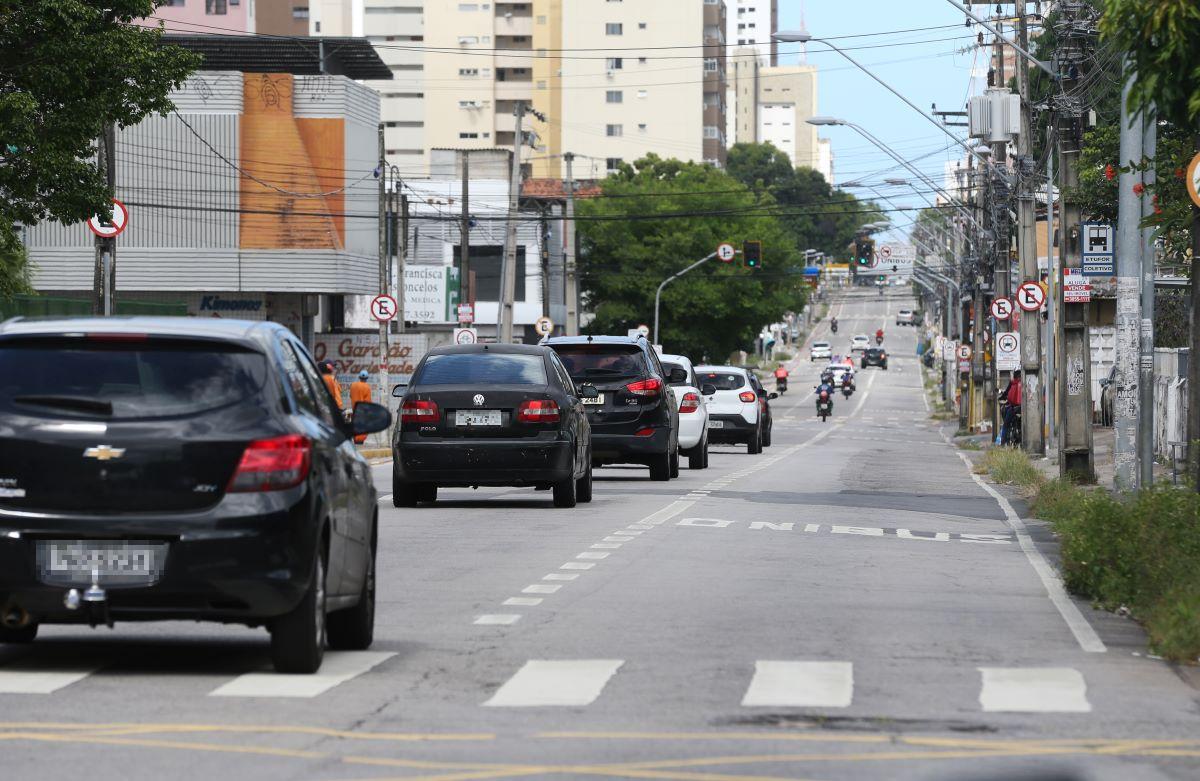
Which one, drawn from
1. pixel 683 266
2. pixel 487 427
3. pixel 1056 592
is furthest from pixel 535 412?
pixel 683 266

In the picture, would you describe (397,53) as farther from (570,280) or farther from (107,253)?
(107,253)

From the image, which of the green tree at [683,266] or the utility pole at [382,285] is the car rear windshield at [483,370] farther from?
the green tree at [683,266]

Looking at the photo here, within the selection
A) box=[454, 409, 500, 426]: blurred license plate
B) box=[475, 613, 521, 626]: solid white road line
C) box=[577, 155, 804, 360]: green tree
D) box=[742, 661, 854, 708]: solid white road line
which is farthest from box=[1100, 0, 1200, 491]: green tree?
box=[577, 155, 804, 360]: green tree

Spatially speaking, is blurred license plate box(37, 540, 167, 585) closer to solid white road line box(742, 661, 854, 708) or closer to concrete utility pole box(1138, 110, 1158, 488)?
solid white road line box(742, 661, 854, 708)

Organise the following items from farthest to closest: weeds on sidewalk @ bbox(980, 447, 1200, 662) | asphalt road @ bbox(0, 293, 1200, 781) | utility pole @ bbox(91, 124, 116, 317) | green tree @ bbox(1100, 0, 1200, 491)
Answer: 1. utility pole @ bbox(91, 124, 116, 317)
2. green tree @ bbox(1100, 0, 1200, 491)
3. weeds on sidewalk @ bbox(980, 447, 1200, 662)
4. asphalt road @ bbox(0, 293, 1200, 781)

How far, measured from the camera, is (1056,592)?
15234mm

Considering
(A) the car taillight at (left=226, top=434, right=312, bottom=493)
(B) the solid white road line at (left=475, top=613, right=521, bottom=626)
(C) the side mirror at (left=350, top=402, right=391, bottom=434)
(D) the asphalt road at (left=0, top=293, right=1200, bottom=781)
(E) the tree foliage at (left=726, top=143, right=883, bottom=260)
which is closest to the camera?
(D) the asphalt road at (left=0, top=293, right=1200, bottom=781)

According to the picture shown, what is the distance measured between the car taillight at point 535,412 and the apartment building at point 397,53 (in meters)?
125

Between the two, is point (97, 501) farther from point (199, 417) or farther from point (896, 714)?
point (896, 714)

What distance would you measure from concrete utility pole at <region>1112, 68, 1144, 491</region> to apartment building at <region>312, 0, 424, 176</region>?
411 ft

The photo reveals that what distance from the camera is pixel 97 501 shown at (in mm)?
9680

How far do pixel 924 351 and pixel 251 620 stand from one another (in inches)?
6311

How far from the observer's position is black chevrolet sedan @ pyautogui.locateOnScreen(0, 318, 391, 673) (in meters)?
9.62

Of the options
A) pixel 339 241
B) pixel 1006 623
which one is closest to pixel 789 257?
pixel 339 241
